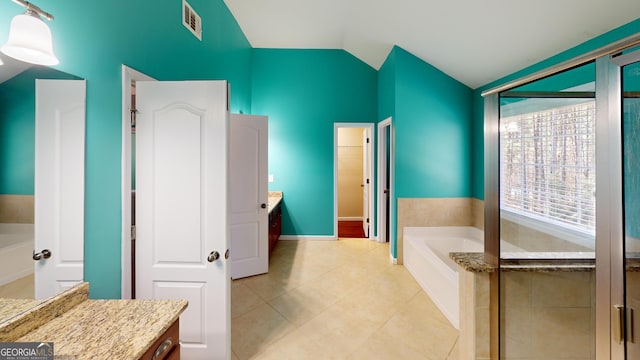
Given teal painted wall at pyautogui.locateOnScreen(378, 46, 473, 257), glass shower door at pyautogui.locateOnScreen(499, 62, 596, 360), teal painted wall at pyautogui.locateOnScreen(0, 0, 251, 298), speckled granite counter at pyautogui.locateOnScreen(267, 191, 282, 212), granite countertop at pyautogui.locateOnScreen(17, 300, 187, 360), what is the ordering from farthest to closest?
1. speckled granite counter at pyautogui.locateOnScreen(267, 191, 282, 212)
2. teal painted wall at pyautogui.locateOnScreen(378, 46, 473, 257)
3. glass shower door at pyautogui.locateOnScreen(499, 62, 596, 360)
4. teal painted wall at pyautogui.locateOnScreen(0, 0, 251, 298)
5. granite countertop at pyautogui.locateOnScreen(17, 300, 187, 360)

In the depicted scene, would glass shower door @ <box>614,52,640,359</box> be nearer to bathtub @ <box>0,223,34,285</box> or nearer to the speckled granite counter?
bathtub @ <box>0,223,34,285</box>

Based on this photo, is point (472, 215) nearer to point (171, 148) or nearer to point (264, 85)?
point (171, 148)

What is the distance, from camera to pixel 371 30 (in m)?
3.44

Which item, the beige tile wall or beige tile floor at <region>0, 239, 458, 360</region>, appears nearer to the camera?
the beige tile wall

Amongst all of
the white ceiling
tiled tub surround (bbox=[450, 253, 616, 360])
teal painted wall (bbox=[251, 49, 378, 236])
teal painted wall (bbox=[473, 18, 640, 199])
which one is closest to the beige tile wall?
tiled tub surround (bbox=[450, 253, 616, 360])

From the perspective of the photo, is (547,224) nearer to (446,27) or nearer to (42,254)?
(446,27)

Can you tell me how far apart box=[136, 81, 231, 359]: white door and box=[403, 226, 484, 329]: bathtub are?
6.38 feet

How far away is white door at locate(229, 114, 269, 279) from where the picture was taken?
3.02 m

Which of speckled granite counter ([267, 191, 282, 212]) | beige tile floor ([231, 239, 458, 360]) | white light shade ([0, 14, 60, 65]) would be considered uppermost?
white light shade ([0, 14, 60, 65])

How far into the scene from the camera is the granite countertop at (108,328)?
848 mm

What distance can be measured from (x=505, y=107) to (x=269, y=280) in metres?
2.86

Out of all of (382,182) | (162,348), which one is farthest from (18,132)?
(382,182)

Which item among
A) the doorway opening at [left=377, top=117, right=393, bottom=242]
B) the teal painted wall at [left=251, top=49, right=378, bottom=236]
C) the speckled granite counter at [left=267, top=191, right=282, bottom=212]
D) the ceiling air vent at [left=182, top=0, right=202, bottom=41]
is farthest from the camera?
the teal painted wall at [left=251, top=49, right=378, bottom=236]

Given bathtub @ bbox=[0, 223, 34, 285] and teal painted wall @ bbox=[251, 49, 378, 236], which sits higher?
teal painted wall @ bbox=[251, 49, 378, 236]
